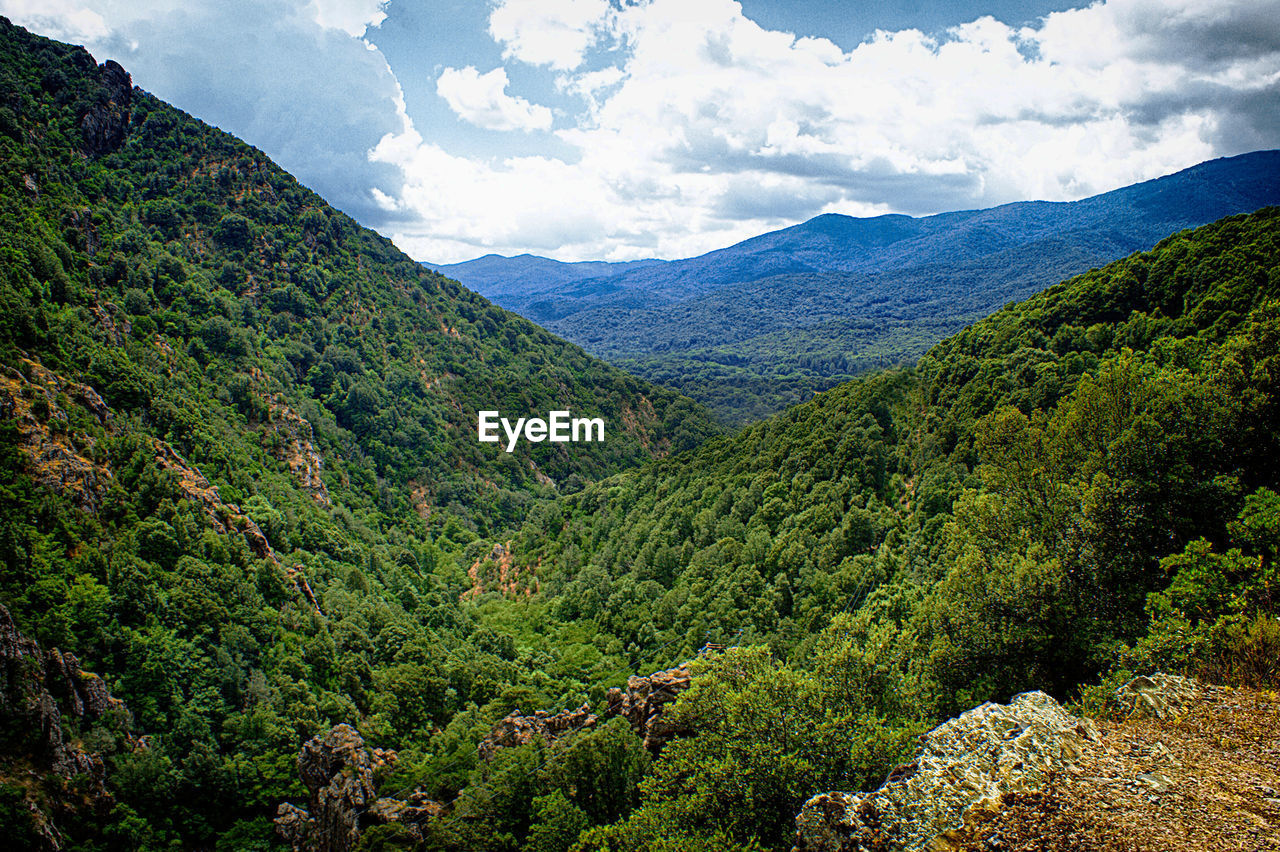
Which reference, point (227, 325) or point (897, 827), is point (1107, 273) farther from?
point (227, 325)

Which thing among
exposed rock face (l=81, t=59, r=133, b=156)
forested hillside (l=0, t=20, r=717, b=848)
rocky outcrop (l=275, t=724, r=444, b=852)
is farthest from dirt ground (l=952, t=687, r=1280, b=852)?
exposed rock face (l=81, t=59, r=133, b=156)

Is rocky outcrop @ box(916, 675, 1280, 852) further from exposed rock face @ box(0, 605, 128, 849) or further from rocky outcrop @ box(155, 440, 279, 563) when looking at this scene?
rocky outcrop @ box(155, 440, 279, 563)

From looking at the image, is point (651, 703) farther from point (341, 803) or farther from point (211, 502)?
point (211, 502)

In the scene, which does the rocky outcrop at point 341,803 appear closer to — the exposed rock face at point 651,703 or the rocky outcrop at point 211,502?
the exposed rock face at point 651,703

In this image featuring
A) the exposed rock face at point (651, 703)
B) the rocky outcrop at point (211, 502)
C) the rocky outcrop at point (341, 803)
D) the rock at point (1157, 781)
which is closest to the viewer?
the rock at point (1157, 781)

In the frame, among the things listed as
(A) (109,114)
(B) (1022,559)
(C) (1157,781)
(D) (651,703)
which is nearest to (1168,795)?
(C) (1157,781)

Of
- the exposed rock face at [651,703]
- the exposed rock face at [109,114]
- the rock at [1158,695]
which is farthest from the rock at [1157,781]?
the exposed rock face at [109,114]

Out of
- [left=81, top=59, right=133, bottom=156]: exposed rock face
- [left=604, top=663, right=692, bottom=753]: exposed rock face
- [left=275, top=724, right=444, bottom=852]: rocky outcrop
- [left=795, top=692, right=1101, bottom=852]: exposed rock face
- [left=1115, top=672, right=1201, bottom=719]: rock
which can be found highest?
[left=81, top=59, right=133, bottom=156]: exposed rock face
